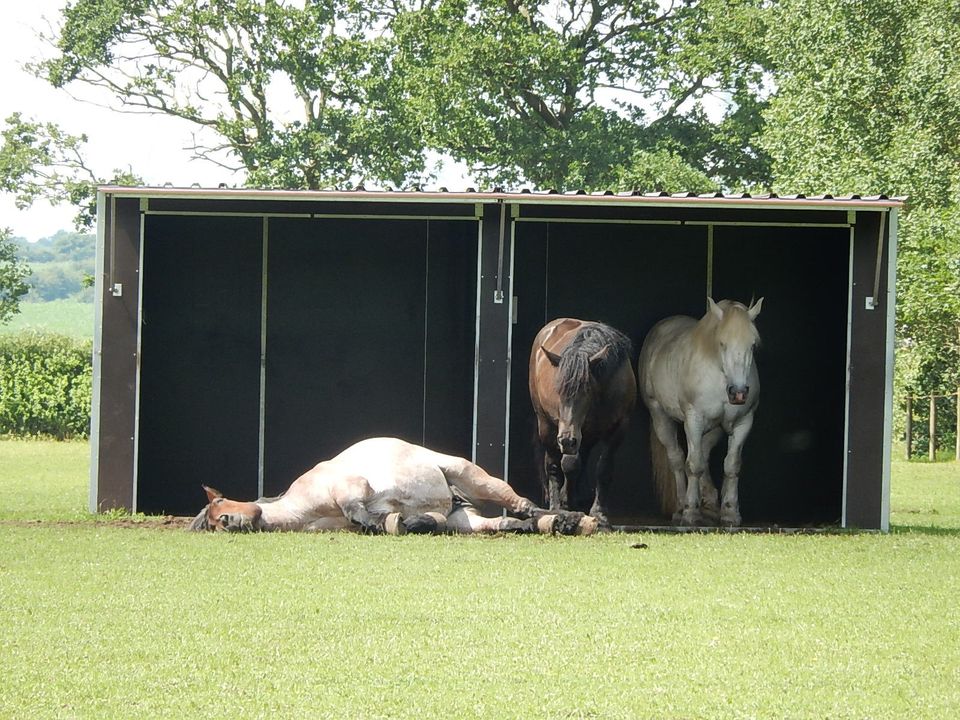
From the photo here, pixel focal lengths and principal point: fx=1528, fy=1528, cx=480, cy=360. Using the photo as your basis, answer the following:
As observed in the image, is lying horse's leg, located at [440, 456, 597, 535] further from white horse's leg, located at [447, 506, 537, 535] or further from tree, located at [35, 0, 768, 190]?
tree, located at [35, 0, 768, 190]

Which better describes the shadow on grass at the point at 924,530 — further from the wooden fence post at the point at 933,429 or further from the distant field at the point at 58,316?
the distant field at the point at 58,316

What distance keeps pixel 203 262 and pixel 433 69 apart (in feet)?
59.1

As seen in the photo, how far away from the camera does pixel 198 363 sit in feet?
42.6

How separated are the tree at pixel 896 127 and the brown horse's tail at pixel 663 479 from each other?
34.4 ft

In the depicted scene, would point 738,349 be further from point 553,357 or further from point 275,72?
point 275,72

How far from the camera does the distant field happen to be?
74312mm

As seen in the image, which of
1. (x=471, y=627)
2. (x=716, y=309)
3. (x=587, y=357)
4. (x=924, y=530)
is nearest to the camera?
(x=471, y=627)

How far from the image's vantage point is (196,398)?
13.0 m

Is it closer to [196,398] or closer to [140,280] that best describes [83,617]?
[140,280]

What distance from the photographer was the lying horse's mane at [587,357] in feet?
35.1

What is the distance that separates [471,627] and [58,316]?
254ft

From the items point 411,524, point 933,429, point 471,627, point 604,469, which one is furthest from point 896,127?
point 471,627

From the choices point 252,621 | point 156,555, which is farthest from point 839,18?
point 252,621

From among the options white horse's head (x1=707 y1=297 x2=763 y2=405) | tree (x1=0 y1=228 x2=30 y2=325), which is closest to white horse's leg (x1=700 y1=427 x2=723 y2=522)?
white horse's head (x1=707 y1=297 x2=763 y2=405)
